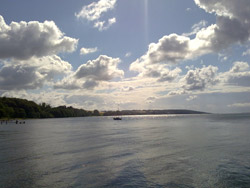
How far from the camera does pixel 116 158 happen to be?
4088cm

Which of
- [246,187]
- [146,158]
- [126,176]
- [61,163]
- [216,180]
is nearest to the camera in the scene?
[246,187]

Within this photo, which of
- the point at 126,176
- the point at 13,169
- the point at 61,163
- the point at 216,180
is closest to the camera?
the point at 216,180

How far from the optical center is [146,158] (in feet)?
133

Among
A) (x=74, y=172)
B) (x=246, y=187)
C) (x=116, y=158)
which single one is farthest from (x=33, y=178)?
(x=246, y=187)

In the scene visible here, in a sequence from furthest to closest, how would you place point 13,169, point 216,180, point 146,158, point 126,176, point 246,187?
point 146,158 → point 13,169 → point 126,176 → point 216,180 → point 246,187

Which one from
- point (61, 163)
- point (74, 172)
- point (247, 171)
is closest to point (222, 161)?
point (247, 171)

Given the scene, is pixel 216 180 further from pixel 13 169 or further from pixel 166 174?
pixel 13 169

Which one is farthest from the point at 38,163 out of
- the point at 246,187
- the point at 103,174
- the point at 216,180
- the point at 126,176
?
the point at 246,187

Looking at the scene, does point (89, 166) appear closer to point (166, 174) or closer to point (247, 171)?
point (166, 174)

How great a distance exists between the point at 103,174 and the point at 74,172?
4337mm

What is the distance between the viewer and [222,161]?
37000mm

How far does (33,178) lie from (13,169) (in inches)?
256

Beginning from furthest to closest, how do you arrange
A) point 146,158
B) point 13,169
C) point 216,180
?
1. point 146,158
2. point 13,169
3. point 216,180

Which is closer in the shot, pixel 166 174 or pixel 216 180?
pixel 216 180
